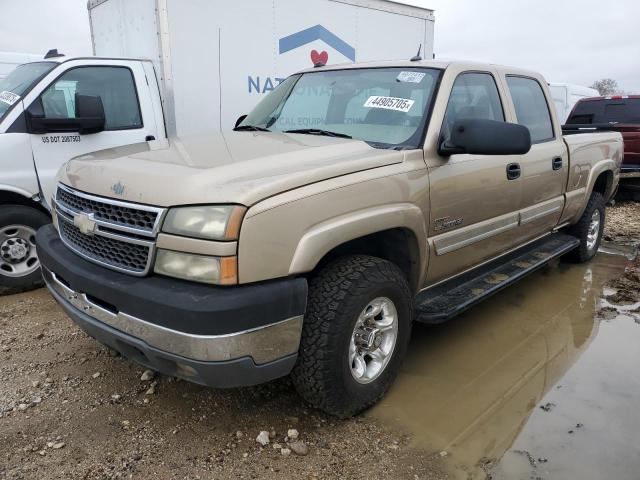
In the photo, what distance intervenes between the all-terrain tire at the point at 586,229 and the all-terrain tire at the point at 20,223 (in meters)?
5.12

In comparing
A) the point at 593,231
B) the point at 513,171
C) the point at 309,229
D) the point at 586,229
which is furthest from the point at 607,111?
the point at 309,229

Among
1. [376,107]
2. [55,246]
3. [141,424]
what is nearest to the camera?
[141,424]

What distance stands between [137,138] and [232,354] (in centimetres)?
352

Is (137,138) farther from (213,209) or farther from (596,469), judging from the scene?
(596,469)

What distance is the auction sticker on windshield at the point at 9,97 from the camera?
4.44 metres

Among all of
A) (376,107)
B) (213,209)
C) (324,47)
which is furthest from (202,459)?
(324,47)

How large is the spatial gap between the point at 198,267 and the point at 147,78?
3.70 m

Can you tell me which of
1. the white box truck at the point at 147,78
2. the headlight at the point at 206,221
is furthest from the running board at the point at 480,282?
the white box truck at the point at 147,78

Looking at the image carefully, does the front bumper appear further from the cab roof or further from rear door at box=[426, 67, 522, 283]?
the cab roof

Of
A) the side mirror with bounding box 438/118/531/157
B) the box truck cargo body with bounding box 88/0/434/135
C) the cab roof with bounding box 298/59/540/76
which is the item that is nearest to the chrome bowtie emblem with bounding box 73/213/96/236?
the side mirror with bounding box 438/118/531/157

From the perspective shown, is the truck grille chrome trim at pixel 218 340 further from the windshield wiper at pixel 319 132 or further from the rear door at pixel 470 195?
the windshield wiper at pixel 319 132

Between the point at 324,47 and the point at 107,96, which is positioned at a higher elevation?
the point at 324,47

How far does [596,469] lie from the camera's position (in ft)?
8.13

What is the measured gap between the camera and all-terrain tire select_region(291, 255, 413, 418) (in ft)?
8.09
